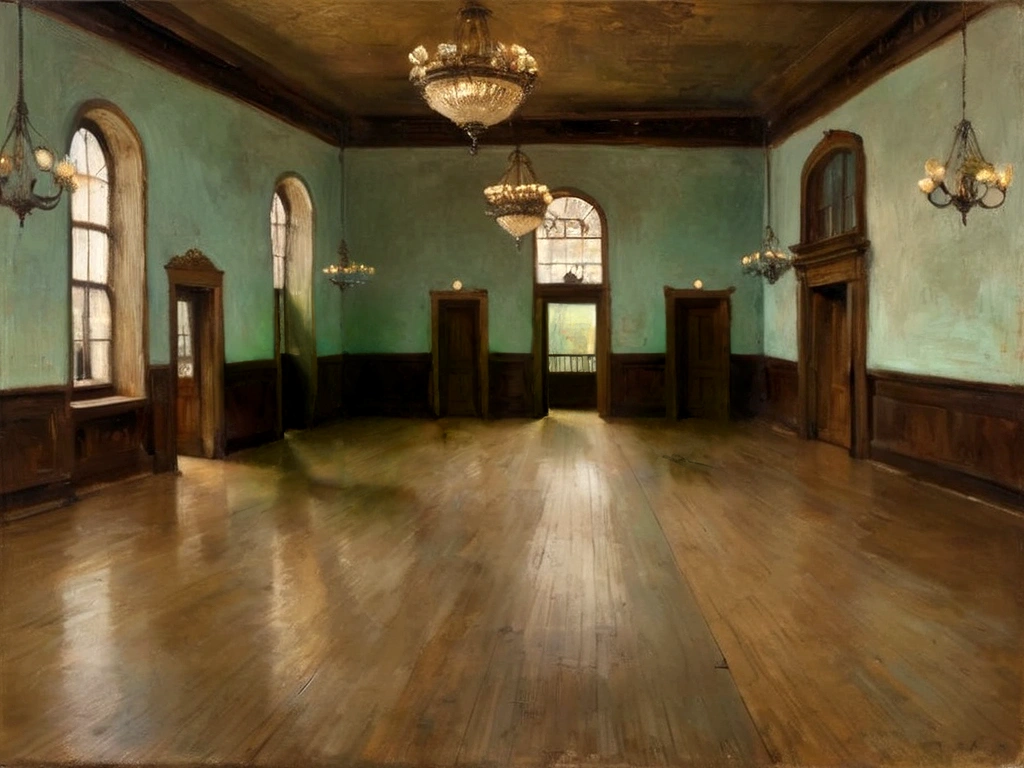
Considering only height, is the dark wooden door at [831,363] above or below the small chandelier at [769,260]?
below

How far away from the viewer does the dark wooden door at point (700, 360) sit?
524 inches

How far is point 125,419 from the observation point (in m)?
7.91

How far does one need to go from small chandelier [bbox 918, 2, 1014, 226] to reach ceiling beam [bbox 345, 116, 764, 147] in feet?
20.3

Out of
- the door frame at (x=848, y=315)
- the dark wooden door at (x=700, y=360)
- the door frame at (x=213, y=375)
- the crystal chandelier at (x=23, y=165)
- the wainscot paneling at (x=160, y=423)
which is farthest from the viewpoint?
the dark wooden door at (x=700, y=360)

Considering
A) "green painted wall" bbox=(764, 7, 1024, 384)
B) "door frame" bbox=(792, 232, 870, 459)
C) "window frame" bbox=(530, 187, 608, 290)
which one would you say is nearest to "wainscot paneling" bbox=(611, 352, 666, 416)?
"window frame" bbox=(530, 187, 608, 290)

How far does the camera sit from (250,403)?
1031cm

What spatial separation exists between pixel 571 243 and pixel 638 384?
8.50ft

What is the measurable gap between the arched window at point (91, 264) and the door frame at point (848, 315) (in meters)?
7.89

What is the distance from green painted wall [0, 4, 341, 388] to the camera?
640cm

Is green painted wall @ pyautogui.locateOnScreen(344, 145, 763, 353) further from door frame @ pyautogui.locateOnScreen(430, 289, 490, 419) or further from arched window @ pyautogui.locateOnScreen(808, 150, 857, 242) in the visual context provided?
arched window @ pyautogui.locateOnScreen(808, 150, 857, 242)

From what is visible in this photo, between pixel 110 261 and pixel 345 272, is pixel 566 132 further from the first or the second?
pixel 110 261

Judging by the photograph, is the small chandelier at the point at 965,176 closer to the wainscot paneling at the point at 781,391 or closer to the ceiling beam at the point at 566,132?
the wainscot paneling at the point at 781,391

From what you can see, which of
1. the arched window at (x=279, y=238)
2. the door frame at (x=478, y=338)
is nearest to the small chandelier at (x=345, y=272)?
the arched window at (x=279, y=238)

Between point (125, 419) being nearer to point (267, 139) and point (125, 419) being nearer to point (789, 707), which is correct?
point (267, 139)
